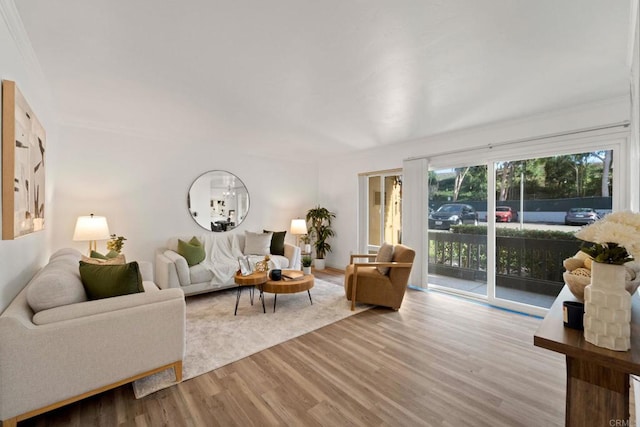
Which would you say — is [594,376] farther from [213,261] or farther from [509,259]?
[213,261]

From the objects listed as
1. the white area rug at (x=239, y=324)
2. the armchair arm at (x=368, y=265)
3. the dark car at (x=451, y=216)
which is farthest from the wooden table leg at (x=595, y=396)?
the dark car at (x=451, y=216)

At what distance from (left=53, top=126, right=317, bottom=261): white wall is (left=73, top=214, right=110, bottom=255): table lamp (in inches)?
18.9

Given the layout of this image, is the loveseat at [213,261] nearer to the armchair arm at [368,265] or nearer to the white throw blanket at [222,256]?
the white throw blanket at [222,256]

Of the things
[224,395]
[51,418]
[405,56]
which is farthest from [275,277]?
[405,56]

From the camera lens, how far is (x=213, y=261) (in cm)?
434

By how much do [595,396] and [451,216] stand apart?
138 inches

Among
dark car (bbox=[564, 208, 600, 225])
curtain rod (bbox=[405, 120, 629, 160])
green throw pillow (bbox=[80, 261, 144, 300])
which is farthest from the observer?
dark car (bbox=[564, 208, 600, 225])

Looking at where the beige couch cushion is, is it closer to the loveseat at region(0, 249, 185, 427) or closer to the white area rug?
the loveseat at region(0, 249, 185, 427)

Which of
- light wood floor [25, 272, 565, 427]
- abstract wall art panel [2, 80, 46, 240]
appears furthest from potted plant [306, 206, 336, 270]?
abstract wall art panel [2, 80, 46, 240]

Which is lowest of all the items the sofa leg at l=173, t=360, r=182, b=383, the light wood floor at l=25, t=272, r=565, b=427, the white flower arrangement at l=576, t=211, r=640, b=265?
the light wood floor at l=25, t=272, r=565, b=427

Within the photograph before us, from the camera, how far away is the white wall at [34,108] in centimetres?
159

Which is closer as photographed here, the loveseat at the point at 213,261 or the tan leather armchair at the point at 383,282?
the tan leather armchair at the point at 383,282

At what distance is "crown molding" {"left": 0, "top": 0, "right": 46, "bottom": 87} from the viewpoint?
1.56 meters
